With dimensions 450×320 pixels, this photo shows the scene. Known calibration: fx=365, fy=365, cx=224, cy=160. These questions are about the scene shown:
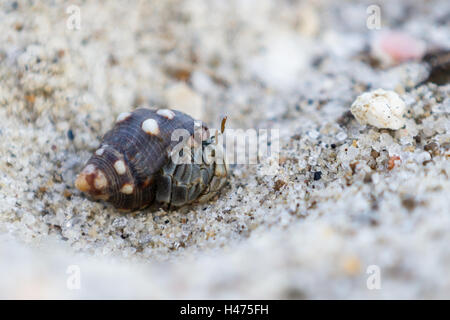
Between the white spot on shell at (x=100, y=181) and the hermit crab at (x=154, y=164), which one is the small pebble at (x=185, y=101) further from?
the white spot on shell at (x=100, y=181)

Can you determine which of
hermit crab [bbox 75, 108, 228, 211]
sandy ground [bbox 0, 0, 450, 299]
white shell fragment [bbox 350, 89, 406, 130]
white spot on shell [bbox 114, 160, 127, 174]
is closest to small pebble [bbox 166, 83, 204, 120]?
sandy ground [bbox 0, 0, 450, 299]

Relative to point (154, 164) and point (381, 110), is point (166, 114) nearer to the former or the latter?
point (154, 164)

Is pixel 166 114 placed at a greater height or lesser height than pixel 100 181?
greater

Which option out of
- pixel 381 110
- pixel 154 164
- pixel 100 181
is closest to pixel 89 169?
pixel 100 181

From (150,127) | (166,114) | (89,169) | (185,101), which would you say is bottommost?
(89,169)

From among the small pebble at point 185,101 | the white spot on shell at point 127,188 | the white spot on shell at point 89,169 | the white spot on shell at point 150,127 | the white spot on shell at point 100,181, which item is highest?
the small pebble at point 185,101

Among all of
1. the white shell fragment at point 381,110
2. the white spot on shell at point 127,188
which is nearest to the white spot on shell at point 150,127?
the white spot on shell at point 127,188

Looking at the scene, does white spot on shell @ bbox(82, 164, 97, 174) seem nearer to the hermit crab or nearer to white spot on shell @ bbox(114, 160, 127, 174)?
the hermit crab
